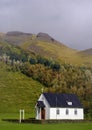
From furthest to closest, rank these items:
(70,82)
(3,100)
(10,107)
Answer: (70,82) → (3,100) → (10,107)

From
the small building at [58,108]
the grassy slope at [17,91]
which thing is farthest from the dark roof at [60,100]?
the grassy slope at [17,91]

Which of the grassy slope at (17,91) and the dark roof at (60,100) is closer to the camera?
the dark roof at (60,100)

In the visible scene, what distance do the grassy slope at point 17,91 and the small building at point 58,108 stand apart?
47.9 meters

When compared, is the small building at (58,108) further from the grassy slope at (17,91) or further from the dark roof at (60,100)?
the grassy slope at (17,91)

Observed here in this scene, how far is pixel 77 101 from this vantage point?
276ft

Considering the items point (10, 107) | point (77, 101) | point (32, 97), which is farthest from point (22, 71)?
point (77, 101)

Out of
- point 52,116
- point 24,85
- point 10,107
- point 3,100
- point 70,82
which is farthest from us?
point 70,82

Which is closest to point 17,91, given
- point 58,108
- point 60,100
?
point 60,100

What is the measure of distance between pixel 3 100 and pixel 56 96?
68.1m

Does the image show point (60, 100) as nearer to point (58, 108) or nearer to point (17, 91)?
point (58, 108)

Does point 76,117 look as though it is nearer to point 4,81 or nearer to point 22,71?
point 4,81

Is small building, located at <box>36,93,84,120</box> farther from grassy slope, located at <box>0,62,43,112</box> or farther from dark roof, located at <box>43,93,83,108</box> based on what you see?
grassy slope, located at <box>0,62,43,112</box>

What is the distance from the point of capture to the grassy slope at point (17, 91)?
461 ft

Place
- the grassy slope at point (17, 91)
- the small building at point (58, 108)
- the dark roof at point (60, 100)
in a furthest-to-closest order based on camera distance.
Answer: the grassy slope at point (17, 91), the dark roof at point (60, 100), the small building at point (58, 108)
